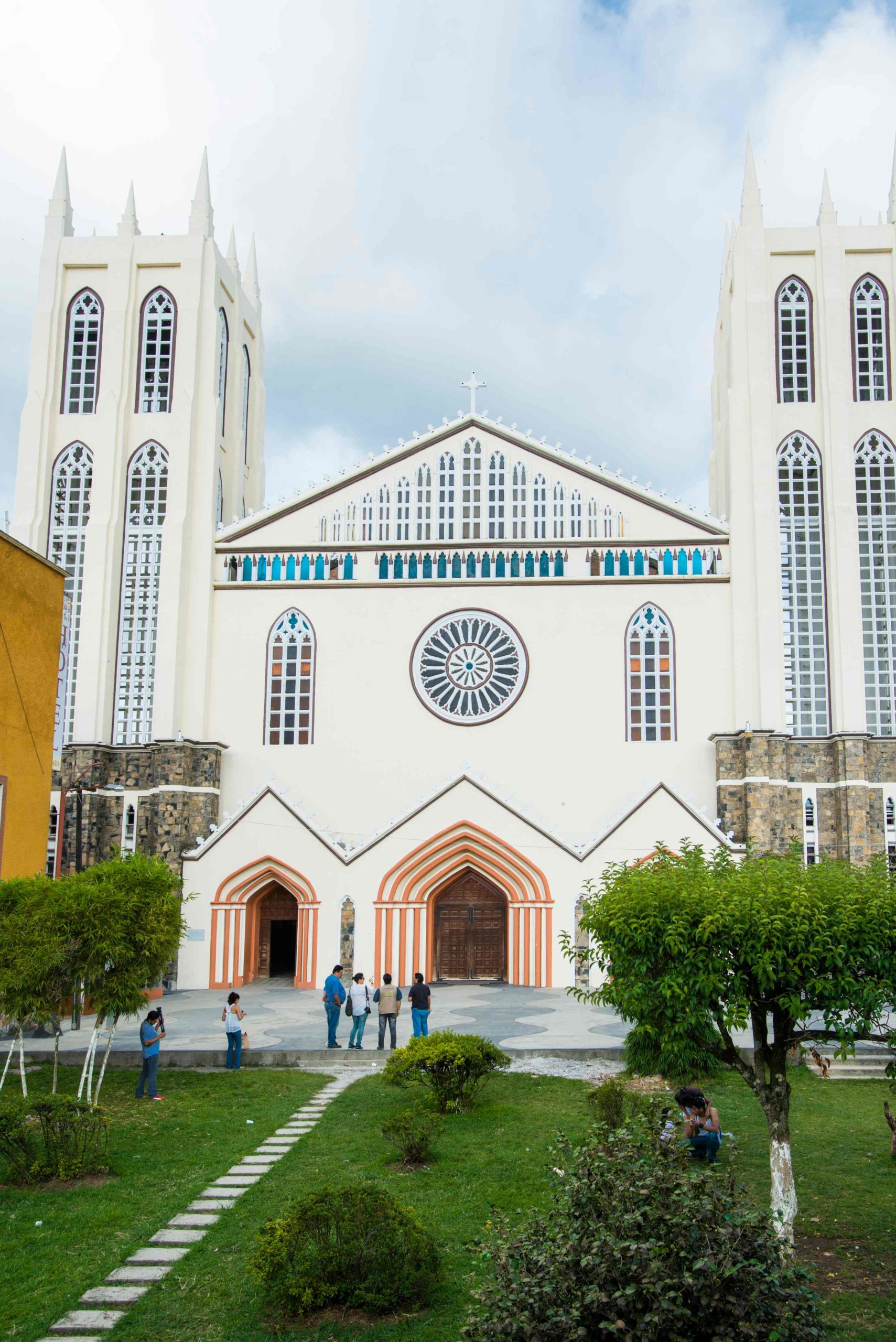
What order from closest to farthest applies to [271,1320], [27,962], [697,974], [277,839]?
[271,1320] → [697,974] → [27,962] → [277,839]

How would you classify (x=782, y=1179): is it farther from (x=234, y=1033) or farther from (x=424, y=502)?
(x=424, y=502)

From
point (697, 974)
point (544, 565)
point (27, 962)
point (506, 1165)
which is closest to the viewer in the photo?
point (697, 974)

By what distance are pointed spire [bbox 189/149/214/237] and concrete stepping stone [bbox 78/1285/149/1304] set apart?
1197 inches

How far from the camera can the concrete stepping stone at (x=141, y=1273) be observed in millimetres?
7825

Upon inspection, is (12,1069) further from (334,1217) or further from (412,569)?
(412,569)

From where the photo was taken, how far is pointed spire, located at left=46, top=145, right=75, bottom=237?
3266 centimetres

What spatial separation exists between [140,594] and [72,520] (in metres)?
3.16

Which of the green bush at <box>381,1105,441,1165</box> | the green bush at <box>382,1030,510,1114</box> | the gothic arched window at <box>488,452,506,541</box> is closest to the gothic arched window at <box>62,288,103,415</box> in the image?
the gothic arched window at <box>488,452,506,541</box>

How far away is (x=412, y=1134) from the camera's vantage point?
35.1 ft

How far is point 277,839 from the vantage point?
27375 millimetres

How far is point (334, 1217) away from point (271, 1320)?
73cm

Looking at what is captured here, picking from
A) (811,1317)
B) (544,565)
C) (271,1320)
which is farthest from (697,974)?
(544,565)

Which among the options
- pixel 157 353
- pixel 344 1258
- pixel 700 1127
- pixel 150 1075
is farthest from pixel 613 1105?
pixel 157 353

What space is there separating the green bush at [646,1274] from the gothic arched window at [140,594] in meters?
25.3
